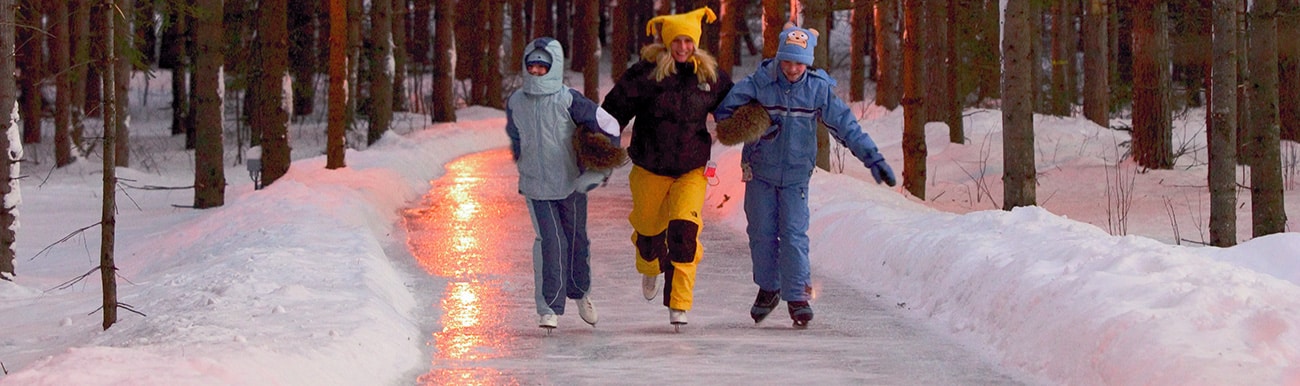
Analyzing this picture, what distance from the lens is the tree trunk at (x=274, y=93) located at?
20406 millimetres

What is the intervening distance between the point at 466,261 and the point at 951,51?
21388 mm

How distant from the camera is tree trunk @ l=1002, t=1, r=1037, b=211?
48.5ft

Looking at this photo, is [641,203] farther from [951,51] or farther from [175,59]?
[175,59]

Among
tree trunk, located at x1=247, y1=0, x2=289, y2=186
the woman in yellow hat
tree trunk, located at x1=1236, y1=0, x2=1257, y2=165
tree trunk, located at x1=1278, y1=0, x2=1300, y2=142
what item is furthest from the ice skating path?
tree trunk, located at x1=1278, y1=0, x2=1300, y2=142

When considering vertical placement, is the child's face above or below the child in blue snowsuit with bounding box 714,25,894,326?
above

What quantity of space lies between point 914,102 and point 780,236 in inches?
359

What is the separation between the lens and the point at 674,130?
8883 millimetres

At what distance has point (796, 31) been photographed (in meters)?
8.88

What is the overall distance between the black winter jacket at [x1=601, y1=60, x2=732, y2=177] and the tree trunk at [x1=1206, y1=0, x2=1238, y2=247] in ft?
20.6

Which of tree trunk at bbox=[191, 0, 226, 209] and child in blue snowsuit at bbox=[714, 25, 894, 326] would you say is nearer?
child in blue snowsuit at bbox=[714, 25, 894, 326]

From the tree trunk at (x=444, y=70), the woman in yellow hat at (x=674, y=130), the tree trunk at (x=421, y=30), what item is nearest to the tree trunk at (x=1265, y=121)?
the woman in yellow hat at (x=674, y=130)

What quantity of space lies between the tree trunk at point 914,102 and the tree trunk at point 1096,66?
1386cm

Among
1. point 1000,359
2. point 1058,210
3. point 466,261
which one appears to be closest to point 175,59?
point 1058,210

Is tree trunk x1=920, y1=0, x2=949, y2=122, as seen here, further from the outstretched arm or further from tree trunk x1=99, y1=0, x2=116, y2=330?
tree trunk x1=99, y1=0, x2=116, y2=330
